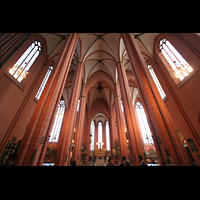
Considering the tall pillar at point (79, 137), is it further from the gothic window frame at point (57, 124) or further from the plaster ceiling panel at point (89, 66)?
the gothic window frame at point (57, 124)

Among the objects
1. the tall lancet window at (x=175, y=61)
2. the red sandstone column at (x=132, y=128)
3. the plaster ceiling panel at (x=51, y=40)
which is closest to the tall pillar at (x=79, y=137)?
the red sandstone column at (x=132, y=128)

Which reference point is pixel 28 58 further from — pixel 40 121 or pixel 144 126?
pixel 144 126

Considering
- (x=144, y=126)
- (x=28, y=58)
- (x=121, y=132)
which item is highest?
(x=28, y=58)

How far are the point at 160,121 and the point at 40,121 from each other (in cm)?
569

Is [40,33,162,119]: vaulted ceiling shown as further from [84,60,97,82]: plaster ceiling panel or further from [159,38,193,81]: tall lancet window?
[159,38,193,81]: tall lancet window

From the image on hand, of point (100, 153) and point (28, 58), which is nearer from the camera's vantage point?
point (28, 58)

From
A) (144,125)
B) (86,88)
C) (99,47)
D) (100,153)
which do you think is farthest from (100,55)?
(100,153)

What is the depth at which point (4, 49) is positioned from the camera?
6.57 m

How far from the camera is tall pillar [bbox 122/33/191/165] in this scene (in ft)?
12.4

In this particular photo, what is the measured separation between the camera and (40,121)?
453 cm

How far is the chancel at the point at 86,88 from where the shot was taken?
4340mm

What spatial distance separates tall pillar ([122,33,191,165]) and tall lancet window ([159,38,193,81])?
453cm

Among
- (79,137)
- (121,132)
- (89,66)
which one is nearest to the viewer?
(121,132)

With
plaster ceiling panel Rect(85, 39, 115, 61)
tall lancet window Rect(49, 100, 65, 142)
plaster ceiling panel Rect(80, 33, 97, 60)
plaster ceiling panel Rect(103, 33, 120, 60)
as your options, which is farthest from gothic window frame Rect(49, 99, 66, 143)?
plaster ceiling panel Rect(103, 33, 120, 60)
